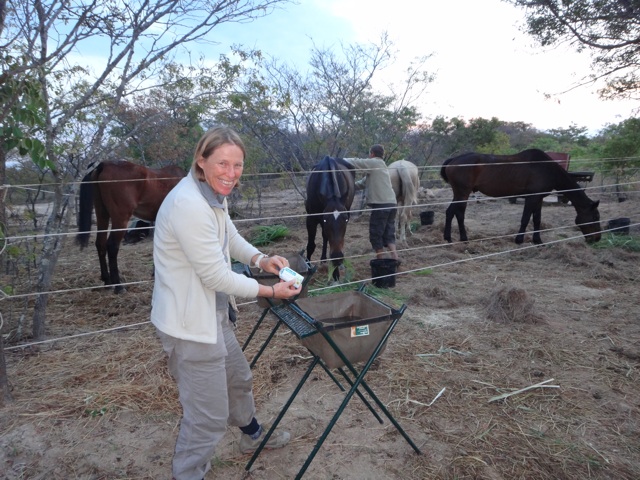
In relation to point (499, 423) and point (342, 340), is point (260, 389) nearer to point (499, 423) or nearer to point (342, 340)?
point (342, 340)

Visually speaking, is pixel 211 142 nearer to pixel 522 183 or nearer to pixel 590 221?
pixel 522 183

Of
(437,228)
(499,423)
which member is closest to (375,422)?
(499,423)

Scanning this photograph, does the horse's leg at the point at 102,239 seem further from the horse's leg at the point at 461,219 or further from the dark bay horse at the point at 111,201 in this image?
the horse's leg at the point at 461,219

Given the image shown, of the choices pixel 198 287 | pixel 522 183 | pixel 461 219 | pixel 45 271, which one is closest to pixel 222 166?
pixel 198 287

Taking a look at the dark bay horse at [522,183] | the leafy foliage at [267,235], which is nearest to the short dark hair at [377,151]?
the dark bay horse at [522,183]

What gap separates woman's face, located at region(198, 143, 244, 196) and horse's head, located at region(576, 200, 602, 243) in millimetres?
7561

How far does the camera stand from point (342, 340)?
2.01 meters

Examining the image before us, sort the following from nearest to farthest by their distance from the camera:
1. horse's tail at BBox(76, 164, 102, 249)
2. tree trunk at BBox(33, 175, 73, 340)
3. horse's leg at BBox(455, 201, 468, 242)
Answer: tree trunk at BBox(33, 175, 73, 340) < horse's tail at BBox(76, 164, 102, 249) < horse's leg at BBox(455, 201, 468, 242)

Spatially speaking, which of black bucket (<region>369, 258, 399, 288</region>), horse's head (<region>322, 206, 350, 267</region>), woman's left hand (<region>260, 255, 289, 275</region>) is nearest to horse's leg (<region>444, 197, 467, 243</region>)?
black bucket (<region>369, 258, 399, 288</region>)

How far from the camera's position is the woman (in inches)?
66.4

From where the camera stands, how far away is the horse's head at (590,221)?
7.48 meters

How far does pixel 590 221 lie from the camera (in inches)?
301

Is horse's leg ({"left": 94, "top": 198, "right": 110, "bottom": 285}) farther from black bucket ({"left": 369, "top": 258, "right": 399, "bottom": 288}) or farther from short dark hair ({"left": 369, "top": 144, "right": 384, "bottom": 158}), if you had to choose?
short dark hair ({"left": 369, "top": 144, "right": 384, "bottom": 158})

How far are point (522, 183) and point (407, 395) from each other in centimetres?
650
